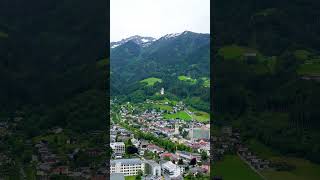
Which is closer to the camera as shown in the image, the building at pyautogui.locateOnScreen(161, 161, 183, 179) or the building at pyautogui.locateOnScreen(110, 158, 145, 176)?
the building at pyautogui.locateOnScreen(110, 158, 145, 176)

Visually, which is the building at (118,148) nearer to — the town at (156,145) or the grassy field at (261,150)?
the town at (156,145)

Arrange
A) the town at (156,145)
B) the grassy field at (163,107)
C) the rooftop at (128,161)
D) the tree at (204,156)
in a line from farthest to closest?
the grassy field at (163,107) < the tree at (204,156) < the town at (156,145) < the rooftop at (128,161)

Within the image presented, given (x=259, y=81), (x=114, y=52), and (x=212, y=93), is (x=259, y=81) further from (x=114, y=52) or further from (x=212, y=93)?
(x=114, y=52)

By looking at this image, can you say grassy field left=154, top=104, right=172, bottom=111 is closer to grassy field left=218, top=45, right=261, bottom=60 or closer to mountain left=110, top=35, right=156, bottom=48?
mountain left=110, top=35, right=156, bottom=48

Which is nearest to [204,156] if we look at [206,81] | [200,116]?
[200,116]

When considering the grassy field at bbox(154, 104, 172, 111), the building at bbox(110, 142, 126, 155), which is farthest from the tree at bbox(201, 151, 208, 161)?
the grassy field at bbox(154, 104, 172, 111)

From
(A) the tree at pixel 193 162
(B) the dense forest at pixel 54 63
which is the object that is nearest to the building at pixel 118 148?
(A) the tree at pixel 193 162
